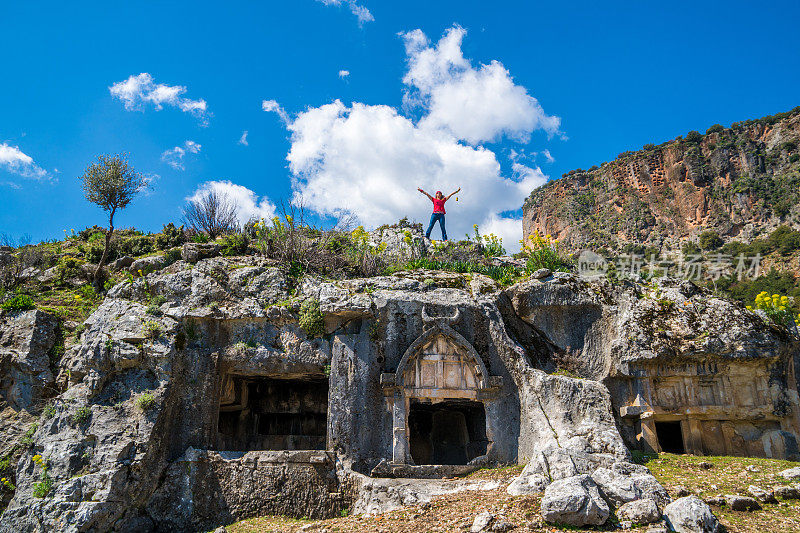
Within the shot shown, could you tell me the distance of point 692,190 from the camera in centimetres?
5297

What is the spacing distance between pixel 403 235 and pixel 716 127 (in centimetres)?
5040

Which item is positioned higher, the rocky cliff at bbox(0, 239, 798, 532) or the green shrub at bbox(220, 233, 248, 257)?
the green shrub at bbox(220, 233, 248, 257)

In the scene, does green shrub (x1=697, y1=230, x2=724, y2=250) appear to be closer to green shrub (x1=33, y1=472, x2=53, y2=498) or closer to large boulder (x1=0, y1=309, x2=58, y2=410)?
large boulder (x1=0, y1=309, x2=58, y2=410)

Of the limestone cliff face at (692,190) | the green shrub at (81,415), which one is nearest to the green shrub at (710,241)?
the limestone cliff face at (692,190)

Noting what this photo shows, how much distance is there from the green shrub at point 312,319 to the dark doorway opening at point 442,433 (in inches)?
177

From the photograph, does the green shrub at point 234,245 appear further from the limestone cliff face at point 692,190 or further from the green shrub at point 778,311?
the limestone cliff face at point 692,190

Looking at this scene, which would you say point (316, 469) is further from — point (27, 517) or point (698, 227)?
point (698, 227)

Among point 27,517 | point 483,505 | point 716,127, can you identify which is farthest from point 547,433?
point 716,127

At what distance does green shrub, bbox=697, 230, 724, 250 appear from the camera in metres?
45.8

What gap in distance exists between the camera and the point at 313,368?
1398cm

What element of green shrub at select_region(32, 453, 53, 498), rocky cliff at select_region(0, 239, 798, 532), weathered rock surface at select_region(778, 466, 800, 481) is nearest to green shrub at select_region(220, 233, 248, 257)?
rocky cliff at select_region(0, 239, 798, 532)

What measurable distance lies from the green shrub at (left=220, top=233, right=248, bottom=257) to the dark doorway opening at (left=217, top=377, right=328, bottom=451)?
156 inches

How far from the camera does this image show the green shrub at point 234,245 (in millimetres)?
16531

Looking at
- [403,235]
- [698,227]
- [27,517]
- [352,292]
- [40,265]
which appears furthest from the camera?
[698,227]
